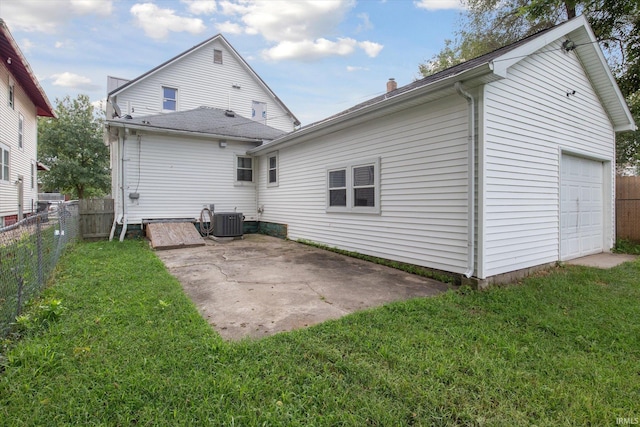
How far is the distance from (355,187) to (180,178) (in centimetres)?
582

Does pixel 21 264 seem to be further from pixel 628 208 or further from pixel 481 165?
pixel 628 208

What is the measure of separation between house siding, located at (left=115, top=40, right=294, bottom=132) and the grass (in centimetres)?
1291

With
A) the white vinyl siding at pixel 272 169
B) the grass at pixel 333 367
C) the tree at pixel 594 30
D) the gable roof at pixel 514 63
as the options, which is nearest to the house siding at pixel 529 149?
the gable roof at pixel 514 63

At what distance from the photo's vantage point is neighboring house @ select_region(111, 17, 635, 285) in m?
4.61

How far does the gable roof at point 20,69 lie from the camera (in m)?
9.08

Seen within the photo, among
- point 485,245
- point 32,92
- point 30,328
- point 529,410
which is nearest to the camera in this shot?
point 529,410

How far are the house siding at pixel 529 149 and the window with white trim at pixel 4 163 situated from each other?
46.3 ft

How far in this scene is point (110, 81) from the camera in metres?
15.6

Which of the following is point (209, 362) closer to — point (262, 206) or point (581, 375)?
point (581, 375)

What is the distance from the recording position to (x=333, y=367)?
2.39 m

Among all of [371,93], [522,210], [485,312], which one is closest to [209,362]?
[485,312]

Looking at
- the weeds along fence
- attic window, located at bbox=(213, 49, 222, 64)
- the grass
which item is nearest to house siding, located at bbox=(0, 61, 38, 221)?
attic window, located at bbox=(213, 49, 222, 64)

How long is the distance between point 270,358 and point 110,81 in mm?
18096

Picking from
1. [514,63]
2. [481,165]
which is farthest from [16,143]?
[514,63]
